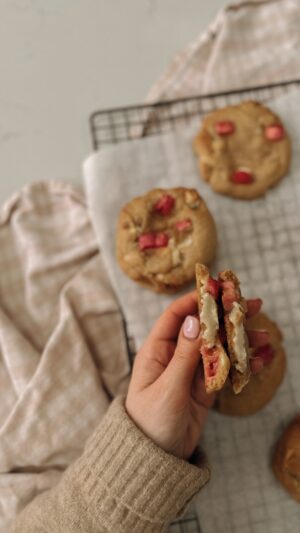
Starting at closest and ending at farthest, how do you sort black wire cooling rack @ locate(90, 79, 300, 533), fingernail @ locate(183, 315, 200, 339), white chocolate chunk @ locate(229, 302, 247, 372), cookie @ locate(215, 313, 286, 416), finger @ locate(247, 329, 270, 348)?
1. white chocolate chunk @ locate(229, 302, 247, 372)
2. fingernail @ locate(183, 315, 200, 339)
3. finger @ locate(247, 329, 270, 348)
4. cookie @ locate(215, 313, 286, 416)
5. black wire cooling rack @ locate(90, 79, 300, 533)

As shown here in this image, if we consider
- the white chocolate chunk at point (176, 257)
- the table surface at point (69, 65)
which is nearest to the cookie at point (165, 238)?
the white chocolate chunk at point (176, 257)

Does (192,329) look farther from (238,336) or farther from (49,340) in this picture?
(49,340)

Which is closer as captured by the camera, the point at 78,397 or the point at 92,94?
the point at 78,397

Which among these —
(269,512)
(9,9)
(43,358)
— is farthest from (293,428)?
(9,9)

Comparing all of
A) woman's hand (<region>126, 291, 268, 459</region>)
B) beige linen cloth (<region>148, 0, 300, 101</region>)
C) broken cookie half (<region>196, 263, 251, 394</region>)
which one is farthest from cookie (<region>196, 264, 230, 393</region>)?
beige linen cloth (<region>148, 0, 300, 101</region>)

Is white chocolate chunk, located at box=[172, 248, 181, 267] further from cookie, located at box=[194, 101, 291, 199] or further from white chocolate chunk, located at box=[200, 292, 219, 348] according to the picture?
white chocolate chunk, located at box=[200, 292, 219, 348]

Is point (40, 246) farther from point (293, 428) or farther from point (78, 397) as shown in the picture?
point (293, 428)

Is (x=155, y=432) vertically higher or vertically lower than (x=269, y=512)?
higher
